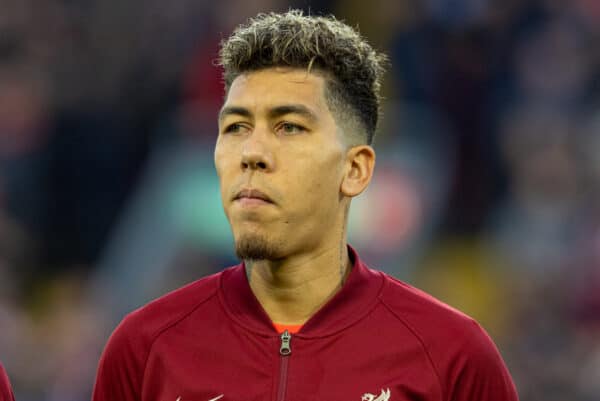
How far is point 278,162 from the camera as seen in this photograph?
12.7 ft

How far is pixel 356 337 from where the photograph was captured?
3965 millimetres

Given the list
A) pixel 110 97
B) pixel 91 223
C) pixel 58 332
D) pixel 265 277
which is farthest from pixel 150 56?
pixel 265 277

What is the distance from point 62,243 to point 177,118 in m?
1.09

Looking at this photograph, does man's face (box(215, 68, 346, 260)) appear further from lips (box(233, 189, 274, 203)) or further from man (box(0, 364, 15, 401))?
man (box(0, 364, 15, 401))

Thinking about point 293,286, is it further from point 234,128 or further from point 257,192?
point 234,128

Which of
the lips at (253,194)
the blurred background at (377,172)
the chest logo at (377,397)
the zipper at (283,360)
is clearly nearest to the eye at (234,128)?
the lips at (253,194)

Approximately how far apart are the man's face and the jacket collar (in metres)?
0.17

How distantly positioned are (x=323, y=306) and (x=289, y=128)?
1.79 feet

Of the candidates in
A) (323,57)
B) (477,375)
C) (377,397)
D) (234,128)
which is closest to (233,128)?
(234,128)

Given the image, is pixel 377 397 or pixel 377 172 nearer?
pixel 377 397

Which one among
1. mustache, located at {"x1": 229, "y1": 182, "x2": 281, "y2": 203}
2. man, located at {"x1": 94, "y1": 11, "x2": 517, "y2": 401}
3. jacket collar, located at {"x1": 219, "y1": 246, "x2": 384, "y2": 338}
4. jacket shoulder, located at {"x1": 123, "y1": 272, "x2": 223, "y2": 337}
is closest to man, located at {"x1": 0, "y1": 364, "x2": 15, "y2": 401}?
man, located at {"x1": 94, "y1": 11, "x2": 517, "y2": 401}

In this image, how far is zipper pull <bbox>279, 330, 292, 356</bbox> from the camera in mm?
3908

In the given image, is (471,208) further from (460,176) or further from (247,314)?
(247,314)

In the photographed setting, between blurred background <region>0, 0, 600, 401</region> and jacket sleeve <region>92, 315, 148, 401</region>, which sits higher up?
blurred background <region>0, 0, 600, 401</region>
